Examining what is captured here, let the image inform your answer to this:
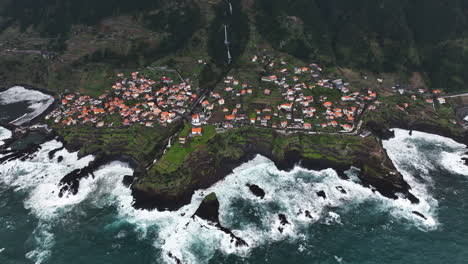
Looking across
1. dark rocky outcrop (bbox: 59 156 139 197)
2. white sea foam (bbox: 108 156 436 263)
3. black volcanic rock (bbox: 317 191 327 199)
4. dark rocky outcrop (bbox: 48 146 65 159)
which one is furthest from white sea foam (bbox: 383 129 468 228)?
dark rocky outcrop (bbox: 48 146 65 159)

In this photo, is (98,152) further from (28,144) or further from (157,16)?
(157,16)

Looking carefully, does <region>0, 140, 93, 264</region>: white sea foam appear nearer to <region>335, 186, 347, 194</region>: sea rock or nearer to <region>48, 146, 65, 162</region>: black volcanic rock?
<region>48, 146, 65, 162</region>: black volcanic rock

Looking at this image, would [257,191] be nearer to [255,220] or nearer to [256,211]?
[256,211]

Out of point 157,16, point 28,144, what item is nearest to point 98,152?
point 28,144

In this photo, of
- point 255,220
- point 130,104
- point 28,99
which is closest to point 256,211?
point 255,220

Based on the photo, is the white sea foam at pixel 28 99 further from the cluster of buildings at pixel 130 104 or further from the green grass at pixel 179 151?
the green grass at pixel 179 151

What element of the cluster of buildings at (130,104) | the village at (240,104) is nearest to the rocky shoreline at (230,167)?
the village at (240,104)
